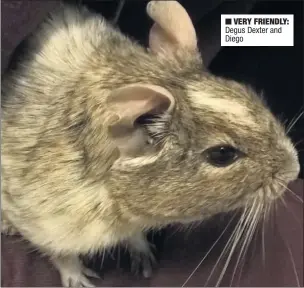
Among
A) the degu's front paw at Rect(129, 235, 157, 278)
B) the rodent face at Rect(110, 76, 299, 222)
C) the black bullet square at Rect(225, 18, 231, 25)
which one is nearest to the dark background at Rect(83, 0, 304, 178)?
the black bullet square at Rect(225, 18, 231, 25)

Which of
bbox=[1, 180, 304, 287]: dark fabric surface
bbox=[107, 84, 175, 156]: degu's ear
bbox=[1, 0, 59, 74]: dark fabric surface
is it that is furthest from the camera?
bbox=[1, 180, 304, 287]: dark fabric surface

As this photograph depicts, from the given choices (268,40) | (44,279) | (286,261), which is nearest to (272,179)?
(268,40)

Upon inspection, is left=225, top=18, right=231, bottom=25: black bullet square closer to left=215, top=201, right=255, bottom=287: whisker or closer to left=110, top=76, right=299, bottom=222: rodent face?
left=110, top=76, right=299, bottom=222: rodent face

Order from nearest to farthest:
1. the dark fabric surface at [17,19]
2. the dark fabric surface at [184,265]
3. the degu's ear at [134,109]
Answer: the degu's ear at [134,109]
the dark fabric surface at [17,19]
the dark fabric surface at [184,265]

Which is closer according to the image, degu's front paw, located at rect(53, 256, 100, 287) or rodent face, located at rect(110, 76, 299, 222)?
rodent face, located at rect(110, 76, 299, 222)

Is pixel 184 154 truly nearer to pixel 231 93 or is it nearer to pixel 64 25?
pixel 231 93

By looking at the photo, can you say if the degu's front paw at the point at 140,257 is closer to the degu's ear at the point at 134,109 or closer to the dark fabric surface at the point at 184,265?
the dark fabric surface at the point at 184,265

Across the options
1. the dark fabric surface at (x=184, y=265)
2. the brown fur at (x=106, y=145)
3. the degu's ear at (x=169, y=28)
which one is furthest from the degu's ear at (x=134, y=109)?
the dark fabric surface at (x=184, y=265)
